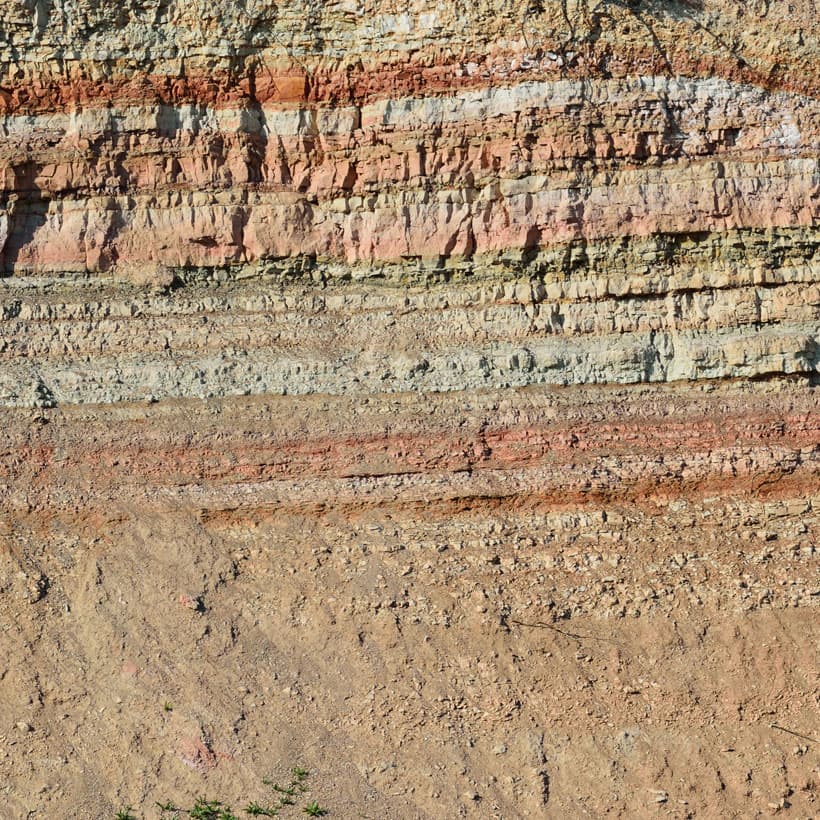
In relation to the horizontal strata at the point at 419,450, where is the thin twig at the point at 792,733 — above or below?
below

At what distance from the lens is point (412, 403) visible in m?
14.5

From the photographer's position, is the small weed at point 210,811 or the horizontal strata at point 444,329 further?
the horizontal strata at point 444,329

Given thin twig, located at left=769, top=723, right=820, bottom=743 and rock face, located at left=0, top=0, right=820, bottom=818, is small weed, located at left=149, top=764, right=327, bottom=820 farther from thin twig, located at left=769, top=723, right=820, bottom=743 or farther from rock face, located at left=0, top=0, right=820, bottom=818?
thin twig, located at left=769, top=723, right=820, bottom=743

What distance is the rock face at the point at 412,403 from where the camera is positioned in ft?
42.1

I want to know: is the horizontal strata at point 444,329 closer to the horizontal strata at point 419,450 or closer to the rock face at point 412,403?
the rock face at point 412,403

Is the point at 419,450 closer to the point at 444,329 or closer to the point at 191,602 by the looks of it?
the point at 444,329

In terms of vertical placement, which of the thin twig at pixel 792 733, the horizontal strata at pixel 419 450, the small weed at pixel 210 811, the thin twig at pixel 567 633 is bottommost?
the small weed at pixel 210 811

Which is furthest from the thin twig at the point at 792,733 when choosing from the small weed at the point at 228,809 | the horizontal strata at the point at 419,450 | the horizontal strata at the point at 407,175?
the horizontal strata at the point at 407,175

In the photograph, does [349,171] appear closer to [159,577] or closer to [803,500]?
[159,577]

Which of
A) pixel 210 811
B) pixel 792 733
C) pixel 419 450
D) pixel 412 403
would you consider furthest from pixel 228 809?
pixel 792 733

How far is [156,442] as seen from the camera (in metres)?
14.3

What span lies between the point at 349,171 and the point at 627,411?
4589 millimetres

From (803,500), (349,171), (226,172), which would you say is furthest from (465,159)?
(803,500)

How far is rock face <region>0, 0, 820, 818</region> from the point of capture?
1282 cm
